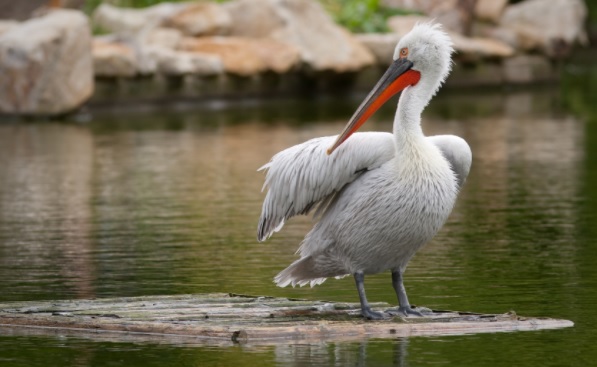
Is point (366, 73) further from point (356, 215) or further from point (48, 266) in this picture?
point (356, 215)

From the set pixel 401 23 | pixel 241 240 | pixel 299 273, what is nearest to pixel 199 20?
pixel 401 23

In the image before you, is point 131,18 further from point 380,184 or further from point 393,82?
point 380,184

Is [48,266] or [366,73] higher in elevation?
[48,266]

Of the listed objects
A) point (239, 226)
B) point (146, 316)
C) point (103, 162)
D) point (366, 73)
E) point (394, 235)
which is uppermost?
point (394, 235)

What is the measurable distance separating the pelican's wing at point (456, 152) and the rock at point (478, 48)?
71.5ft

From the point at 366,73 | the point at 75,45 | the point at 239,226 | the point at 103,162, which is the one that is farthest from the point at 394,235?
the point at 366,73

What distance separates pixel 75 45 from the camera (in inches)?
843

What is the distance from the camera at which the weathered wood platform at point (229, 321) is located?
622 cm

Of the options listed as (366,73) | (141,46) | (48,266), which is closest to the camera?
(48,266)

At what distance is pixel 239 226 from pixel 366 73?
1822 centimetres

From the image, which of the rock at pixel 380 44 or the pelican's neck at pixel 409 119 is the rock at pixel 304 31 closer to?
the rock at pixel 380 44

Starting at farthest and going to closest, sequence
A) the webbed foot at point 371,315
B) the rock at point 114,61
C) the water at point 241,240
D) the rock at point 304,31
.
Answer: the rock at point 304,31 → the rock at point 114,61 → the webbed foot at point 371,315 → the water at point 241,240

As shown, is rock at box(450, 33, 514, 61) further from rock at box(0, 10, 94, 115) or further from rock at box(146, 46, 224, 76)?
rock at box(0, 10, 94, 115)

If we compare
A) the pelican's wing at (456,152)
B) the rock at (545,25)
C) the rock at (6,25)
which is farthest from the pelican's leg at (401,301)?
the rock at (545,25)
